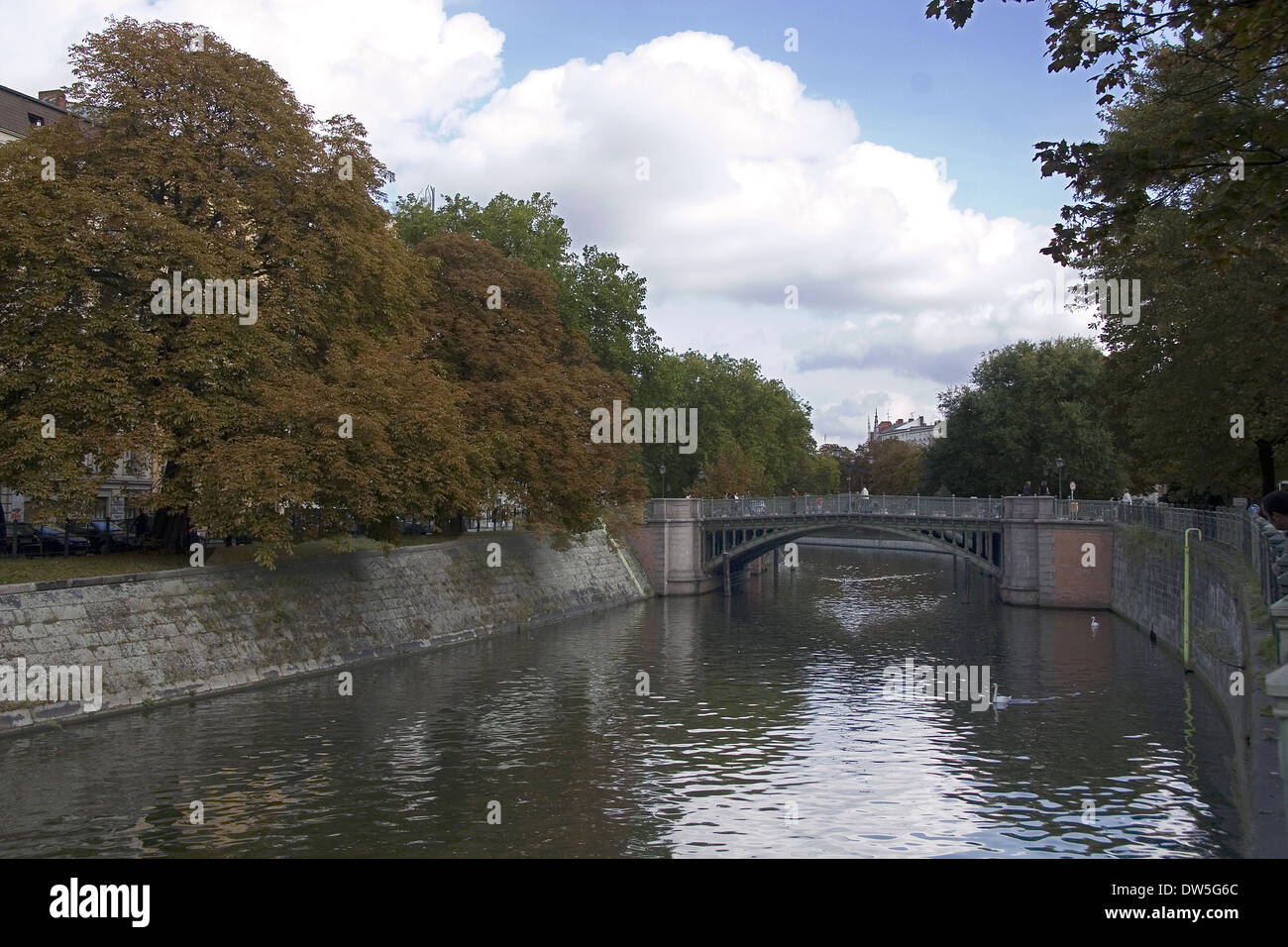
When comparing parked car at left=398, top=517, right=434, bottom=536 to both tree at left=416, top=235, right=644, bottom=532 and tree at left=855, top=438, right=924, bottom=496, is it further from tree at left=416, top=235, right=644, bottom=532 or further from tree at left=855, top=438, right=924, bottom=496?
tree at left=855, top=438, right=924, bottom=496

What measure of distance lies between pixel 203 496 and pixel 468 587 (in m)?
15.4

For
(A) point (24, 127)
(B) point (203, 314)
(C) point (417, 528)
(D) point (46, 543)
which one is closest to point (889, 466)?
(C) point (417, 528)

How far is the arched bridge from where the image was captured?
51062 mm

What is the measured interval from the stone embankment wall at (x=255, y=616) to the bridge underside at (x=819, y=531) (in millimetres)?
14576

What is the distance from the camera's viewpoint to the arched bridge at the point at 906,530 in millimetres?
51062

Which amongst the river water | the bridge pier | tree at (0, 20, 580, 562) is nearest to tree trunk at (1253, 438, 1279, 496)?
the river water

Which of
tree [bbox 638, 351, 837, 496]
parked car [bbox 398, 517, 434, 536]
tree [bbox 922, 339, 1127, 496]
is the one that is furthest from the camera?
tree [bbox 638, 351, 837, 496]

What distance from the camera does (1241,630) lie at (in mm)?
22859

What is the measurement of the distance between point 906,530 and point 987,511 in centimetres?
430

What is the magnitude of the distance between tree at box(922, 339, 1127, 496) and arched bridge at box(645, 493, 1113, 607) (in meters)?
15.6

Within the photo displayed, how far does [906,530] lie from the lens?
55969 mm

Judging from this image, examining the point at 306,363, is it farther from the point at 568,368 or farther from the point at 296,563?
the point at 568,368
